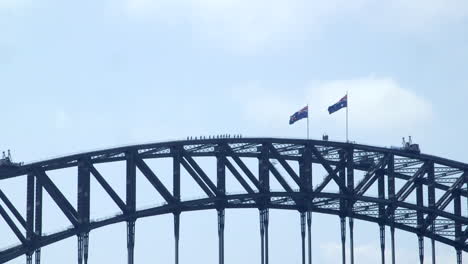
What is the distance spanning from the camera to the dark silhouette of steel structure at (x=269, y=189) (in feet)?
465

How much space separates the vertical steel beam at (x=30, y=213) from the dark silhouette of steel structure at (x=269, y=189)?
85mm

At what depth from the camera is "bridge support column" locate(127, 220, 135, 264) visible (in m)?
142

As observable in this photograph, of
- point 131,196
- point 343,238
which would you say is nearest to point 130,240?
point 131,196

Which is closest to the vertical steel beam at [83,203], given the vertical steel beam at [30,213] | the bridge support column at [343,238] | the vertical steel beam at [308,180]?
the vertical steel beam at [30,213]

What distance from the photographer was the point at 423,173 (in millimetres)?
157875

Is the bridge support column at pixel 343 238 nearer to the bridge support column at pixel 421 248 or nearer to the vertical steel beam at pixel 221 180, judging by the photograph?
the bridge support column at pixel 421 248

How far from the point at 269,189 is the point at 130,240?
1526 cm

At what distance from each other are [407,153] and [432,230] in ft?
34.5

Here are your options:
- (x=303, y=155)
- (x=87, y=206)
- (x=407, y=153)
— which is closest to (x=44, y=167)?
(x=87, y=206)

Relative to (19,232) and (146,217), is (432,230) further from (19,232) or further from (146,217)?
(19,232)

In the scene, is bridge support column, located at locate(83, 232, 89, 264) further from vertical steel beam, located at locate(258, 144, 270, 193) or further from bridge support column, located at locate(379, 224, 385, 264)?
bridge support column, located at locate(379, 224, 385, 264)

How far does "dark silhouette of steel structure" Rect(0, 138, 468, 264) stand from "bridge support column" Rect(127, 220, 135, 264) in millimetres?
87

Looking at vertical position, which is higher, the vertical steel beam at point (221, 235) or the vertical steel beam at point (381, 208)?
the vertical steel beam at point (381, 208)

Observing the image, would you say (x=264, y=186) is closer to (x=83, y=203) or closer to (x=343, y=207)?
(x=343, y=207)
